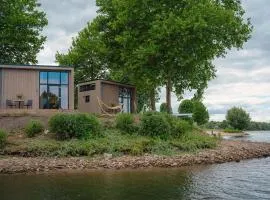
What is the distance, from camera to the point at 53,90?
3666 cm

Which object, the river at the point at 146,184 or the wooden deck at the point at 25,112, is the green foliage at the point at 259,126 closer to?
the wooden deck at the point at 25,112

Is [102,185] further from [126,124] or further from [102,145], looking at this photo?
[126,124]

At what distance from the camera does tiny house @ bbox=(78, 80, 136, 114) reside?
3972cm

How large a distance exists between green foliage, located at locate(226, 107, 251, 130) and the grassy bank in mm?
83356

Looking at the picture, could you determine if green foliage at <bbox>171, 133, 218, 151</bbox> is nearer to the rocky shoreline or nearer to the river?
the rocky shoreline

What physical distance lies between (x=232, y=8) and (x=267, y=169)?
22107mm

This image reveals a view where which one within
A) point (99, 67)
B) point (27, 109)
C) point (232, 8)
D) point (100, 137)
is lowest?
point (100, 137)

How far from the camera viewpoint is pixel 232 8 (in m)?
43.2

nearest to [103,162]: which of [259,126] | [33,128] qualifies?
[33,128]

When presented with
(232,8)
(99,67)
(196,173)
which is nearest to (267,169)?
(196,173)

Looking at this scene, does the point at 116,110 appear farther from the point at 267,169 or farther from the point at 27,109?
the point at 267,169

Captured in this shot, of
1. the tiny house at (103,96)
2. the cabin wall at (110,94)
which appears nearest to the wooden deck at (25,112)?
the tiny house at (103,96)

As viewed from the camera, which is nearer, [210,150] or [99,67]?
[210,150]

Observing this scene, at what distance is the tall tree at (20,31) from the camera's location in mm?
45250
